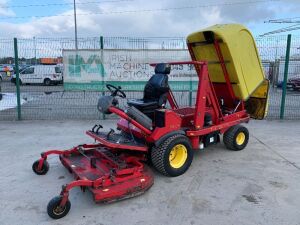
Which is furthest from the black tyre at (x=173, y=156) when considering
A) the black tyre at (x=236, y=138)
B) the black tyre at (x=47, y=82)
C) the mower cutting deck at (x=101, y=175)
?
the black tyre at (x=47, y=82)

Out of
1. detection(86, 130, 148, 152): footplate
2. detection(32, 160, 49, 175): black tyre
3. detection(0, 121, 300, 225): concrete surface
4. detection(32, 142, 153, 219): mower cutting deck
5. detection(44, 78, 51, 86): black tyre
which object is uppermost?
detection(44, 78, 51, 86): black tyre

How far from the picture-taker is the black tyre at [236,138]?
222 inches

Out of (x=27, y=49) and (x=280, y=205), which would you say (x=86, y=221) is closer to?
(x=280, y=205)

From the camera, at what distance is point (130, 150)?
464 centimetres

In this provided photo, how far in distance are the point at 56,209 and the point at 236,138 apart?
3683 mm

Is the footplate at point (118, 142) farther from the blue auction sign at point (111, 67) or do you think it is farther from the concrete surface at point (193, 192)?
the blue auction sign at point (111, 67)

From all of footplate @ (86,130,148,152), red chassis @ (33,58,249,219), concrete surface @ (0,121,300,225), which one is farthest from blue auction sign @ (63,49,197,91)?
footplate @ (86,130,148,152)

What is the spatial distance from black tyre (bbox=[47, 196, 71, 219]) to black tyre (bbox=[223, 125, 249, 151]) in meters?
3.41

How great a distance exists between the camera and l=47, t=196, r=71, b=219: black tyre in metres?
3.29

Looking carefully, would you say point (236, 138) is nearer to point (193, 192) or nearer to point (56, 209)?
point (193, 192)

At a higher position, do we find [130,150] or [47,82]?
[47,82]

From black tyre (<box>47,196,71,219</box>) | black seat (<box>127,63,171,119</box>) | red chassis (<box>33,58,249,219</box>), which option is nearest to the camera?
black tyre (<box>47,196,71,219</box>)

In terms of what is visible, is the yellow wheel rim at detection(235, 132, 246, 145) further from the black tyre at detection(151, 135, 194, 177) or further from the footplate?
the footplate

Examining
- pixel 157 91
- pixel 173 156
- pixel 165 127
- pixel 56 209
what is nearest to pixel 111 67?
pixel 157 91
